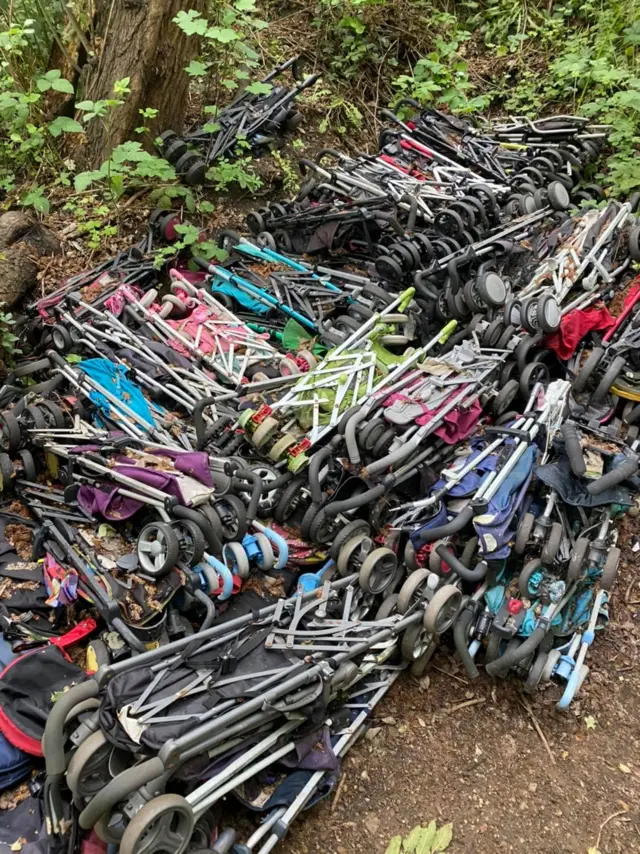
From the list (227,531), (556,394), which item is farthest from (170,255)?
(556,394)

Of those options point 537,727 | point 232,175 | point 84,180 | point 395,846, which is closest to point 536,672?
point 537,727

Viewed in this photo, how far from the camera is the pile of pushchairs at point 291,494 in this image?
11.8ft

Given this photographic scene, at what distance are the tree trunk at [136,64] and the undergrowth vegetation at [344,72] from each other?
0.42 ft

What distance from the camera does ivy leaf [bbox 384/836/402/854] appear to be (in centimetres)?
378

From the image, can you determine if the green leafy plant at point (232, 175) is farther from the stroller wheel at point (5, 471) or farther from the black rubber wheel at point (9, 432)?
the stroller wheel at point (5, 471)

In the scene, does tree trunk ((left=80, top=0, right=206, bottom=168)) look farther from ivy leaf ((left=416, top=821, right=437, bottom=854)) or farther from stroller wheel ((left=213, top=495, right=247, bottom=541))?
ivy leaf ((left=416, top=821, right=437, bottom=854))

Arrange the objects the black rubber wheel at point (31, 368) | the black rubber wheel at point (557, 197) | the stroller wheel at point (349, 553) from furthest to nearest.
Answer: the black rubber wheel at point (557, 197), the black rubber wheel at point (31, 368), the stroller wheel at point (349, 553)

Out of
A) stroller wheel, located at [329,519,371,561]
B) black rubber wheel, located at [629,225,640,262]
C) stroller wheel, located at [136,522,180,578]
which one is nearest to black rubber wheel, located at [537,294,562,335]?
black rubber wheel, located at [629,225,640,262]

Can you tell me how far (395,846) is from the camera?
380 centimetres

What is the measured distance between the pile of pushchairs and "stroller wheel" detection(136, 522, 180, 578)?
0.02 m

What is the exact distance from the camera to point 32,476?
16.2 feet

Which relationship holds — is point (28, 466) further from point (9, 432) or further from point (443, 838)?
point (443, 838)

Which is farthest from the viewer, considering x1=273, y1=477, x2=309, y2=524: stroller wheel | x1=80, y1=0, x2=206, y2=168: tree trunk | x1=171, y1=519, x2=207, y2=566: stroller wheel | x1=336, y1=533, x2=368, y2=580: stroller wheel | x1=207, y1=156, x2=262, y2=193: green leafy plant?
x1=207, y1=156, x2=262, y2=193: green leafy plant

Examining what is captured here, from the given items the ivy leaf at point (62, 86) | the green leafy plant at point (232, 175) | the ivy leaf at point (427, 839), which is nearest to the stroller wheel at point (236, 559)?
the ivy leaf at point (427, 839)
